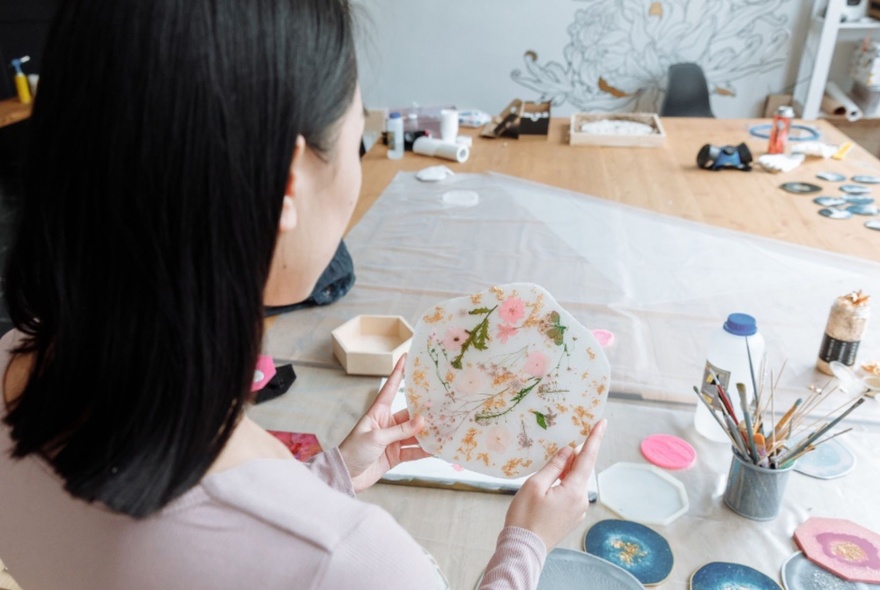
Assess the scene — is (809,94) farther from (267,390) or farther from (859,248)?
(267,390)

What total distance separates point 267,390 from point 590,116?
214cm

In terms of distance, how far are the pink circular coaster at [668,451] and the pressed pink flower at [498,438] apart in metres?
0.28

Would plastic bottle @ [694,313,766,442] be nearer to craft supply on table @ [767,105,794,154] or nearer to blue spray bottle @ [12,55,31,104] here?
craft supply on table @ [767,105,794,154]

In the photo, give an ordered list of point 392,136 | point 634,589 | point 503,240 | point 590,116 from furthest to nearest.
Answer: point 590,116 < point 392,136 < point 503,240 < point 634,589

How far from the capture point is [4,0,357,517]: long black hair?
495 millimetres

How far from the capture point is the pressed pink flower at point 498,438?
1.01 metres

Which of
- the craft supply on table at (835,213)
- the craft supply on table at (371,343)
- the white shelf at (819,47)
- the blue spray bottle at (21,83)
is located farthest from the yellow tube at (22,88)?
the white shelf at (819,47)

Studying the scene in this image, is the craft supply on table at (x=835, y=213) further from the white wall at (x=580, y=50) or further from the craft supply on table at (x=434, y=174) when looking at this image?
the white wall at (x=580, y=50)

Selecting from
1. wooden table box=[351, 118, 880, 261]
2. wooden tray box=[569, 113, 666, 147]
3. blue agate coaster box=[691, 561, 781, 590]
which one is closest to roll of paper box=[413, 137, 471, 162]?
wooden table box=[351, 118, 880, 261]

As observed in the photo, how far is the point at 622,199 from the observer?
7.49ft

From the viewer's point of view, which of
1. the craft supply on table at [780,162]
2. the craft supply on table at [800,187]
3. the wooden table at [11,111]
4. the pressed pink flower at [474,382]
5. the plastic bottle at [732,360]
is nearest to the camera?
the pressed pink flower at [474,382]

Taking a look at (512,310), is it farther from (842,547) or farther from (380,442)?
(842,547)

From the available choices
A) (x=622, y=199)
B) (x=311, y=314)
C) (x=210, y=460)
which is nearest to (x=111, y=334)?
(x=210, y=460)

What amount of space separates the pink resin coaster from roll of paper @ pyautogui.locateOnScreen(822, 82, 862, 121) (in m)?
3.09
